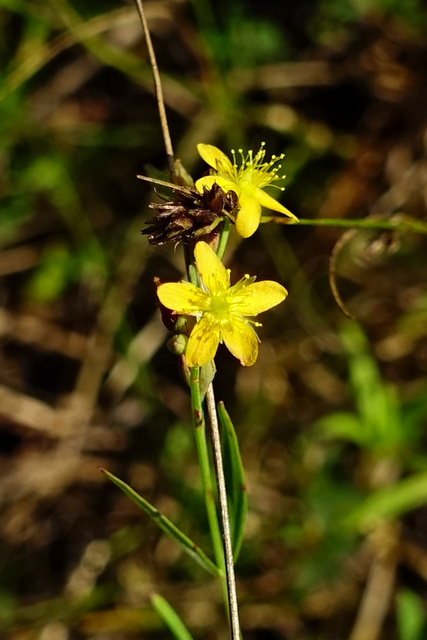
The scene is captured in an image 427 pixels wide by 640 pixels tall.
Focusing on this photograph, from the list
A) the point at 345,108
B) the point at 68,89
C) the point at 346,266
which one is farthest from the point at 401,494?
the point at 68,89

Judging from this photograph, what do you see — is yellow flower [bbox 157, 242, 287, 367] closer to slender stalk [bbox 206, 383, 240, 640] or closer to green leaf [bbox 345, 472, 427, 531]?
slender stalk [bbox 206, 383, 240, 640]

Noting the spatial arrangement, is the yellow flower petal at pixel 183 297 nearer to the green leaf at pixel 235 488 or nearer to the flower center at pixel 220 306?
the flower center at pixel 220 306

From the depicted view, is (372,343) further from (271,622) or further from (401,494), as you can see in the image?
(271,622)

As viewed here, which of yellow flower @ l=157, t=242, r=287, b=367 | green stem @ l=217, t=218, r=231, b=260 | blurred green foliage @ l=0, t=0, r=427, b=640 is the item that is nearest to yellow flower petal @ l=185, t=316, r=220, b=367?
yellow flower @ l=157, t=242, r=287, b=367

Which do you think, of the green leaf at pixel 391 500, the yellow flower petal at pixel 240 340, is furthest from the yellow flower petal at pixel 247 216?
the green leaf at pixel 391 500

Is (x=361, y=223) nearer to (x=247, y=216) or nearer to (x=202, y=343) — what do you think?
(x=247, y=216)

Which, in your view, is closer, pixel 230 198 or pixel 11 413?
pixel 230 198

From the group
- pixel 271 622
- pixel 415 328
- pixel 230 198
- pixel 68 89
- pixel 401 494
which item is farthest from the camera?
pixel 68 89
